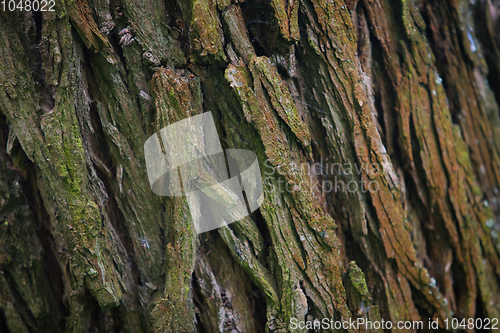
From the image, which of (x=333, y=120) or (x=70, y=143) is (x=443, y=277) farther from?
(x=70, y=143)

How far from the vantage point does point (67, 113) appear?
1.14m

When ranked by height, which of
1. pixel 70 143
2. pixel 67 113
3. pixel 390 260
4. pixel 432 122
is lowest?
pixel 390 260

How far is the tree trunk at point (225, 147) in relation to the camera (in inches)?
45.3

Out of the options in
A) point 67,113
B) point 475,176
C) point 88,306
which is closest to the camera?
point 67,113

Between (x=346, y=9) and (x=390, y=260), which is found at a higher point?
(x=346, y=9)

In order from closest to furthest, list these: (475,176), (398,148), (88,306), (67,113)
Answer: (67,113) → (88,306) → (398,148) → (475,176)

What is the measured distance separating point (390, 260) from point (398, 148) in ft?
1.88

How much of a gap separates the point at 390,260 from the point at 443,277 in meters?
0.41

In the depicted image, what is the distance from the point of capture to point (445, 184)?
4.91 ft

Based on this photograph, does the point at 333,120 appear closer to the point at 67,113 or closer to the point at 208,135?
the point at 208,135

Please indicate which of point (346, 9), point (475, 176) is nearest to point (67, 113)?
point (346, 9)

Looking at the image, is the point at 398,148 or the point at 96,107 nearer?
the point at 96,107

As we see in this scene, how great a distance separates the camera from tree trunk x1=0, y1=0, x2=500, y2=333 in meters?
1.15

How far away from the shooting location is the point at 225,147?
123cm
